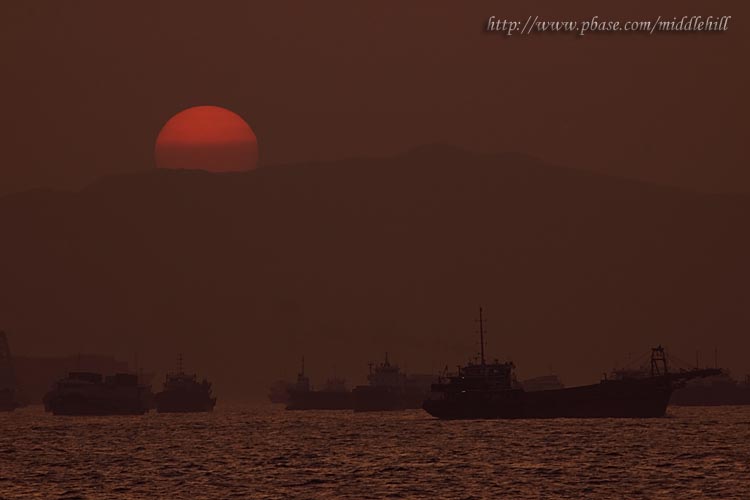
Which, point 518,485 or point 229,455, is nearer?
point 518,485

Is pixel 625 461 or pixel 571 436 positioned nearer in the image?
pixel 625 461

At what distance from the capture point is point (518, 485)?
395 feet

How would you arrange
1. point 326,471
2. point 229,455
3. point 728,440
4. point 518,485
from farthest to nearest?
point 728,440, point 229,455, point 326,471, point 518,485

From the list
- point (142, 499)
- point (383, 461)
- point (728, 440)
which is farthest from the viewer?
point (728, 440)

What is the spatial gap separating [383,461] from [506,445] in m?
26.0

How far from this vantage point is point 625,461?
144m

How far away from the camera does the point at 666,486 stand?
11794cm

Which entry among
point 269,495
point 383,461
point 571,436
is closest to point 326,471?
point 383,461

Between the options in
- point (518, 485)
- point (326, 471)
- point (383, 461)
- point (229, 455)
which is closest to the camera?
point (518, 485)

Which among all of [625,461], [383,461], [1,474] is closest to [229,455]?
[383,461]

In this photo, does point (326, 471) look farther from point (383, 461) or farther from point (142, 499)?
point (142, 499)

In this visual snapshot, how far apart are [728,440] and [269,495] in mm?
81760

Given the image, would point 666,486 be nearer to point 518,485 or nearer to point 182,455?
point 518,485

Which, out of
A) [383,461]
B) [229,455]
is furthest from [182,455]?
[383,461]
